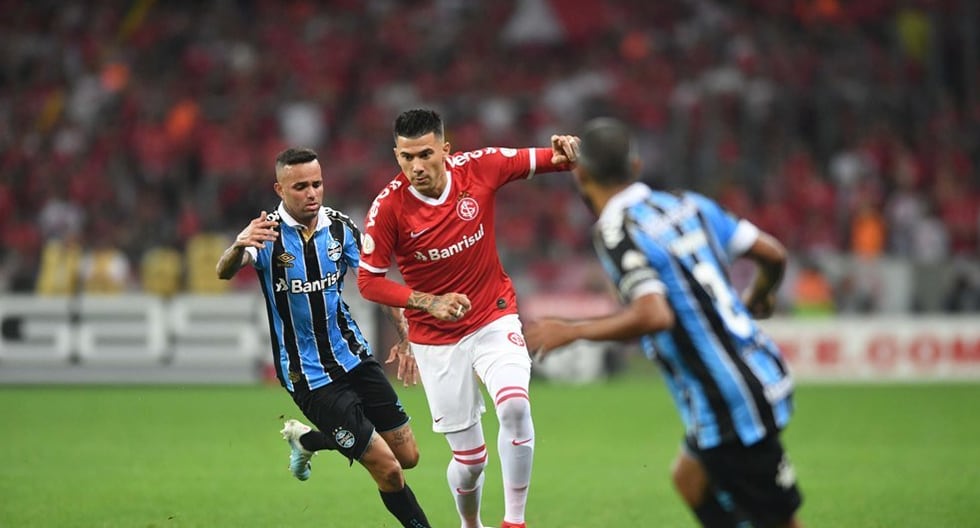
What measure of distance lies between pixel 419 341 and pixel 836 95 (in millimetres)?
17425

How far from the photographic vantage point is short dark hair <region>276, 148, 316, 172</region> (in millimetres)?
8070

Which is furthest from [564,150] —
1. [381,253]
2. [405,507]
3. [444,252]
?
[405,507]

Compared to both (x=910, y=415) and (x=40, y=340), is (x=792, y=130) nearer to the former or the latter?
(x=910, y=415)

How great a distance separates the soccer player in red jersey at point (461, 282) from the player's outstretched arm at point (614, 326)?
2.46 m

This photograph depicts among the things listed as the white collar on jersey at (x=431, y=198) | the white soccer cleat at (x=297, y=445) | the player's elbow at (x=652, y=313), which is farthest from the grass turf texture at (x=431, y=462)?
the player's elbow at (x=652, y=313)

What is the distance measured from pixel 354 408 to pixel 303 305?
0.71m

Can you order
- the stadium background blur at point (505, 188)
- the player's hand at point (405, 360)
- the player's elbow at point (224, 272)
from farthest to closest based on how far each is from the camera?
the stadium background blur at point (505, 188) < the player's hand at point (405, 360) < the player's elbow at point (224, 272)

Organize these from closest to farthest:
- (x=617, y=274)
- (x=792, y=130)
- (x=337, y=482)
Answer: (x=617, y=274) < (x=337, y=482) < (x=792, y=130)

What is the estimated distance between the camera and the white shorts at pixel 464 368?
824 cm

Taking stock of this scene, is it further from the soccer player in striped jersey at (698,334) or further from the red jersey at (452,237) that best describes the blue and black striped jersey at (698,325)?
the red jersey at (452,237)

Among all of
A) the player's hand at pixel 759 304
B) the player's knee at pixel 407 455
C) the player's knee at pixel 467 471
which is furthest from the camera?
the player's knee at pixel 407 455

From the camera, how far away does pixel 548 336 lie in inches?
217

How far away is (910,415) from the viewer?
16375 millimetres

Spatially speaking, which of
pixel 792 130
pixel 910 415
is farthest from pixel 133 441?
pixel 792 130
